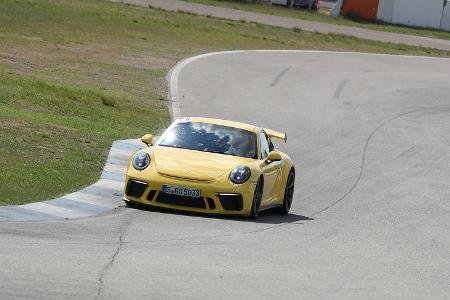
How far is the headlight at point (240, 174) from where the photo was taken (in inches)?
600

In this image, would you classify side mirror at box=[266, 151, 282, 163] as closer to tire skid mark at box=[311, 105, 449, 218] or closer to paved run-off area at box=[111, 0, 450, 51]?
tire skid mark at box=[311, 105, 449, 218]

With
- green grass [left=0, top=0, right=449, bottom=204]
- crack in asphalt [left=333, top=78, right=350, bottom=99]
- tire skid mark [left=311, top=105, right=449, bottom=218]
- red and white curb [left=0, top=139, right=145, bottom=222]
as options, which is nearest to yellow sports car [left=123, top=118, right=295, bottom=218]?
red and white curb [left=0, top=139, right=145, bottom=222]

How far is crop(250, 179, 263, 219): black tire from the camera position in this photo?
50.4 ft

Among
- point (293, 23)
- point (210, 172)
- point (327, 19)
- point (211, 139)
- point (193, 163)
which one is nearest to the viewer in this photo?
point (210, 172)

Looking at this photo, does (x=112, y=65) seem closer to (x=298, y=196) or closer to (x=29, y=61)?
(x=29, y=61)

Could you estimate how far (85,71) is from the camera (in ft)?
114

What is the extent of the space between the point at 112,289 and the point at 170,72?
89.7ft

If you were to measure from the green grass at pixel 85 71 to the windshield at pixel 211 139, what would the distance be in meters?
1.41

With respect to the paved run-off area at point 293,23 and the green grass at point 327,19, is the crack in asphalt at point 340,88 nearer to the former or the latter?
the paved run-off area at point 293,23

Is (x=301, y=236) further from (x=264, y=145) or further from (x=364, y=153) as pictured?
(x=364, y=153)

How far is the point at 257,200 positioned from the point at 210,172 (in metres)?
0.71

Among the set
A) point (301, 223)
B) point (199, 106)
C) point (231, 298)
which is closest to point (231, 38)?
point (199, 106)

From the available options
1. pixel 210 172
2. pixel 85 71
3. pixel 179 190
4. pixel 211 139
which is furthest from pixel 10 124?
pixel 85 71

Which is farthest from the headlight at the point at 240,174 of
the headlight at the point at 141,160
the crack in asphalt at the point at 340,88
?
the crack in asphalt at the point at 340,88
